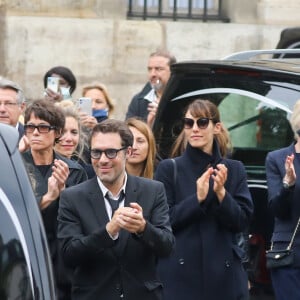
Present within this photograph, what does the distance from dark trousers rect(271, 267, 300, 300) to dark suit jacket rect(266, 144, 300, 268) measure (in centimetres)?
6

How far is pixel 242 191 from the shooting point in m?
8.36

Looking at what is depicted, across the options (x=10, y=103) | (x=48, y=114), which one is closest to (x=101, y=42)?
(x=10, y=103)

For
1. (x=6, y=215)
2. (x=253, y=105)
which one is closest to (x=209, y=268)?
(x=253, y=105)

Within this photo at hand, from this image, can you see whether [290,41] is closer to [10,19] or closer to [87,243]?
[10,19]

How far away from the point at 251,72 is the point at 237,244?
1.20m

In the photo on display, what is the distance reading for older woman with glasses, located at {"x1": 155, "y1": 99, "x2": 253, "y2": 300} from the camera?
8.20 metres

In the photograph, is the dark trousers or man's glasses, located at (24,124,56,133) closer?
man's glasses, located at (24,124,56,133)

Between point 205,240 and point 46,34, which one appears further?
point 46,34

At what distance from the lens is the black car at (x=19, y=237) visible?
15.1ft

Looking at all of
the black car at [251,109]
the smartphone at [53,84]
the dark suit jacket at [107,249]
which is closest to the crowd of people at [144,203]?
the dark suit jacket at [107,249]

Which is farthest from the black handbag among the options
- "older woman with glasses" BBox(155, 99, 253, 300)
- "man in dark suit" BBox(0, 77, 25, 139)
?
"man in dark suit" BBox(0, 77, 25, 139)

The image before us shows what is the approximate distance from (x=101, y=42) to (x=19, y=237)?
11691 mm

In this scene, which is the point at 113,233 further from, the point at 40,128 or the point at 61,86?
the point at 61,86

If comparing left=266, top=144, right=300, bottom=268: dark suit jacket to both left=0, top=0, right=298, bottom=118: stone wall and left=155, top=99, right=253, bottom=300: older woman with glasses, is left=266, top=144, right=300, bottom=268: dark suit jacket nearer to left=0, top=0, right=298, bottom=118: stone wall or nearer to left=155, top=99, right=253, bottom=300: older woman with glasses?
left=155, top=99, right=253, bottom=300: older woman with glasses
